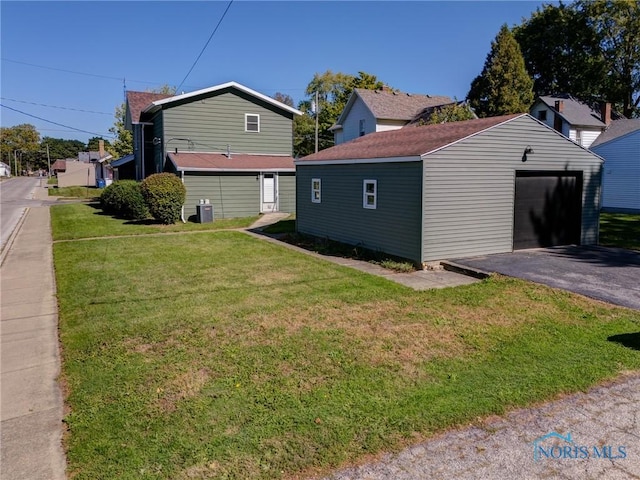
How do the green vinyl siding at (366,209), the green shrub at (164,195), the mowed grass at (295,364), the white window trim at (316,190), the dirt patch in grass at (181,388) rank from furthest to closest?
1. the green shrub at (164,195)
2. the white window trim at (316,190)
3. the green vinyl siding at (366,209)
4. the dirt patch in grass at (181,388)
5. the mowed grass at (295,364)

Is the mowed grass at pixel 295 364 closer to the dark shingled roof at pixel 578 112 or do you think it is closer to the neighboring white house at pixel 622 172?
the neighboring white house at pixel 622 172

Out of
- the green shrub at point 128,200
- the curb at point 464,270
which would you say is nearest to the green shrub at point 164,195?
the green shrub at point 128,200

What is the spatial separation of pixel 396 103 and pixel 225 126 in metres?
16.4

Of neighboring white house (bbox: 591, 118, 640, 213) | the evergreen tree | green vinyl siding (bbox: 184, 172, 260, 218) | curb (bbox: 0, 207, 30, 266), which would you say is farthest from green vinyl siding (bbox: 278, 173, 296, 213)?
the evergreen tree

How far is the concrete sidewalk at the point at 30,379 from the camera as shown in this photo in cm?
403

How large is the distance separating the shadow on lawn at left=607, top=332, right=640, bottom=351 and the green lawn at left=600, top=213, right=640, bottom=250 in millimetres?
8493

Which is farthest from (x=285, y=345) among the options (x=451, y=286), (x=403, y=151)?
(x=403, y=151)

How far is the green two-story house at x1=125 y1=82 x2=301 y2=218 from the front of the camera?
867 inches

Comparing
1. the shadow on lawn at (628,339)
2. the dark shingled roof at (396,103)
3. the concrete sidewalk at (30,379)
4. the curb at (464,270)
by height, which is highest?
the dark shingled roof at (396,103)

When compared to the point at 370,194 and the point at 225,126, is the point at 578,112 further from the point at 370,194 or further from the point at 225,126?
the point at 370,194

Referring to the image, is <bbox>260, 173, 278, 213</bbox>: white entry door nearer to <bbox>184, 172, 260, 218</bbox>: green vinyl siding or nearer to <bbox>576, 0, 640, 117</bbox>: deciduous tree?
<bbox>184, 172, 260, 218</bbox>: green vinyl siding

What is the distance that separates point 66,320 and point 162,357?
2.60 metres

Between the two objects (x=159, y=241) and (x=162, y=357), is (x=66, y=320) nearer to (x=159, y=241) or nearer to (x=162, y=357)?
(x=162, y=357)

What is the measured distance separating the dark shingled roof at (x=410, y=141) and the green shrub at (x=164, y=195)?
224 inches
